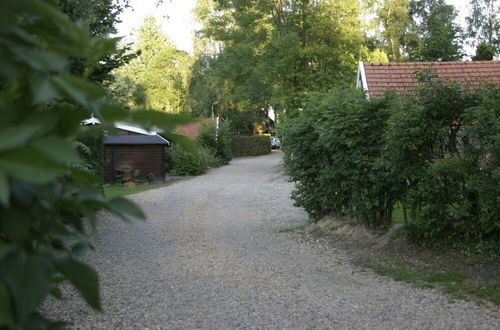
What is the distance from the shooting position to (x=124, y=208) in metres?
1.12

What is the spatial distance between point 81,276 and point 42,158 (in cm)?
33

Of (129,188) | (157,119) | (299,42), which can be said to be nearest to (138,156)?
(129,188)

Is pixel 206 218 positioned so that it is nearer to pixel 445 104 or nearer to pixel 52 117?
pixel 445 104

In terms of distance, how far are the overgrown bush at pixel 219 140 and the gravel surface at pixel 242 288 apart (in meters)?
25.3

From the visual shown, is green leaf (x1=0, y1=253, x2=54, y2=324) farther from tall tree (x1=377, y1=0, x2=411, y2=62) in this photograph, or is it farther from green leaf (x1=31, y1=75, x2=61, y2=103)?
tall tree (x1=377, y1=0, x2=411, y2=62)

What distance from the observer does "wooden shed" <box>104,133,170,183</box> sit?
81.1 feet

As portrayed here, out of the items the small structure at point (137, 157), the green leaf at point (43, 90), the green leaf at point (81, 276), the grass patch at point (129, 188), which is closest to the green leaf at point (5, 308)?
the green leaf at point (81, 276)

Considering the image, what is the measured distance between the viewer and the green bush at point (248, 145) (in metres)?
52.1

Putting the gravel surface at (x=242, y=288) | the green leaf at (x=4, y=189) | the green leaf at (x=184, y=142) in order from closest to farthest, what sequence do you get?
the green leaf at (x=4, y=189), the green leaf at (x=184, y=142), the gravel surface at (x=242, y=288)

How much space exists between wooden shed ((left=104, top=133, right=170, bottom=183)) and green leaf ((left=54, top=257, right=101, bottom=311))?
77.3 feet

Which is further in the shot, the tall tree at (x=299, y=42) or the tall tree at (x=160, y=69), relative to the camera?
the tall tree at (x=160, y=69)

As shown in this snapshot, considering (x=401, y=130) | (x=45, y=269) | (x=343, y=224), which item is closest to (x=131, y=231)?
(x=343, y=224)

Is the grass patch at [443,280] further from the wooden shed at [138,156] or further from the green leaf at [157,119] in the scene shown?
the wooden shed at [138,156]

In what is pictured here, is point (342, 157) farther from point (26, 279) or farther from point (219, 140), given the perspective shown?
point (219, 140)
